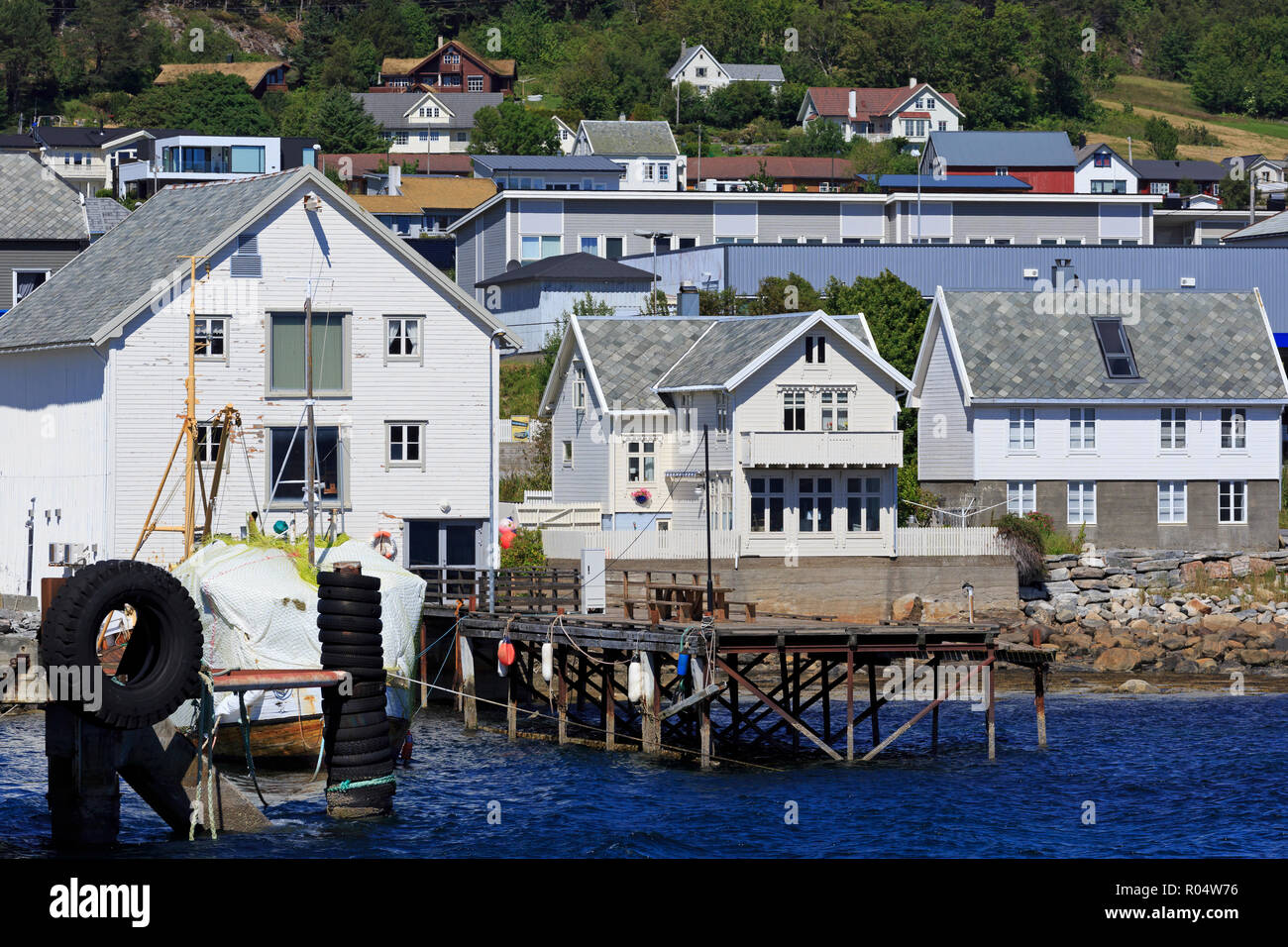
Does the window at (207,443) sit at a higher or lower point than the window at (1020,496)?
higher

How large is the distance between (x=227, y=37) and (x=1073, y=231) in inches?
4017

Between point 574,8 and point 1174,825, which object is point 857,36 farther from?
point 1174,825

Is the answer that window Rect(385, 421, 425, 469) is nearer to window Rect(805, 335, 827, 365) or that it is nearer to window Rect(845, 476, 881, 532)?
window Rect(805, 335, 827, 365)

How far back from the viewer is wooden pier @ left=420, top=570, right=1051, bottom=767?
32594 mm

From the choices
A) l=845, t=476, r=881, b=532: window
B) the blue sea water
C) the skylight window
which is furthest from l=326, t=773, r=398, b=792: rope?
the skylight window

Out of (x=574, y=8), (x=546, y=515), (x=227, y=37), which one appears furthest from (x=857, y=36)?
(x=546, y=515)

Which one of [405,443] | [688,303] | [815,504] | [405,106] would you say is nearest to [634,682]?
[405,443]

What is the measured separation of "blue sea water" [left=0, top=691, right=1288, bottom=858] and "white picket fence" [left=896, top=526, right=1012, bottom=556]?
1055cm

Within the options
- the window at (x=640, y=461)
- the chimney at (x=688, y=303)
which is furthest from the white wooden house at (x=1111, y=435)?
the window at (x=640, y=461)

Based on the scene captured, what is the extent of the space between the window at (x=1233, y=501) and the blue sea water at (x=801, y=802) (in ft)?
56.7

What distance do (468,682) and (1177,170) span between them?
353 feet

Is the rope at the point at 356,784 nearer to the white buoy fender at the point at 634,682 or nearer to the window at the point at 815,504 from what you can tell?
the white buoy fender at the point at 634,682

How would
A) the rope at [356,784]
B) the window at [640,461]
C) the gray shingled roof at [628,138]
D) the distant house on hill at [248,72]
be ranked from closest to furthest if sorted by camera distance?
the rope at [356,784] < the window at [640,461] < the gray shingled roof at [628,138] < the distant house on hill at [248,72]

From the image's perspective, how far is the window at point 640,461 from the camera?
52.3m
